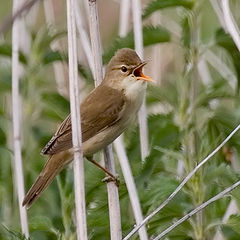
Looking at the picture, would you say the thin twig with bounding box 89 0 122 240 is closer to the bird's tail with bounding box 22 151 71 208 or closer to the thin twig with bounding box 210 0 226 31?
the bird's tail with bounding box 22 151 71 208

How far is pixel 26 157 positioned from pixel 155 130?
847 millimetres

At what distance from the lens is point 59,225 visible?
12.3 feet

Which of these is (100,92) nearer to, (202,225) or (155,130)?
(155,130)

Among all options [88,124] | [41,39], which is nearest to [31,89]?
[41,39]

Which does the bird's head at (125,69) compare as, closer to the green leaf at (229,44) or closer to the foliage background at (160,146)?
the foliage background at (160,146)

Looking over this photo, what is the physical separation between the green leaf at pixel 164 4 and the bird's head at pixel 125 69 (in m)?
0.21

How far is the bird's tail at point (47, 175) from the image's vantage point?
11.4 ft

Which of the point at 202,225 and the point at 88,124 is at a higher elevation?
the point at 88,124

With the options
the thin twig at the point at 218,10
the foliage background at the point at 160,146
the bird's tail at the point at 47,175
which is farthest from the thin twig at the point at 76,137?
the thin twig at the point at 218,10

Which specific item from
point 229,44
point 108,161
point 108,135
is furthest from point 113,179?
point 229,44

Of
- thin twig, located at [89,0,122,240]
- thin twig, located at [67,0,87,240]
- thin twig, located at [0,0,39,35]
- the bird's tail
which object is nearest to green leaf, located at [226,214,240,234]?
thin twig, located at [89,0,122,240]

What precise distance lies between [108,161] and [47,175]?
288mm

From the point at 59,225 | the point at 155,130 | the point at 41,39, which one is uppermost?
the point at 41,39

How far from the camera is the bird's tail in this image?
348cm
